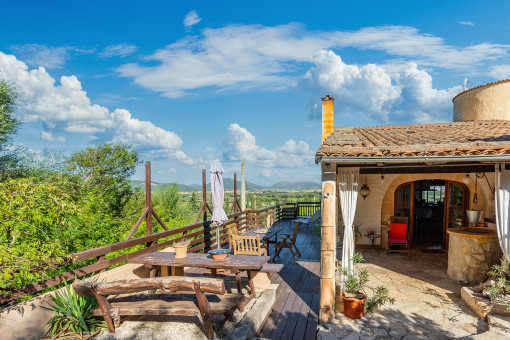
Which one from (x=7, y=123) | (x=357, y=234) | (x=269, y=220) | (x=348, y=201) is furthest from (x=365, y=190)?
(x=7, y=123)

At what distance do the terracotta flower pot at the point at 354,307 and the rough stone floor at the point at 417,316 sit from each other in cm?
8

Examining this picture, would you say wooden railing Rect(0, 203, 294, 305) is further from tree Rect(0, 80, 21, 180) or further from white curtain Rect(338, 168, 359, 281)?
tree Rect(0, 80, 21, 180)

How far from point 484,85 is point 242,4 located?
325 inches

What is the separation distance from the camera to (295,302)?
5191 mm

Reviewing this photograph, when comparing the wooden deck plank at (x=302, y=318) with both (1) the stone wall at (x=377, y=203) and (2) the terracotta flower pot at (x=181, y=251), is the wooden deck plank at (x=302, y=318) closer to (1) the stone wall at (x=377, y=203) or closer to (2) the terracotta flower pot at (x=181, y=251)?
(2) the terracotta flower pot at (x=181, y=251)

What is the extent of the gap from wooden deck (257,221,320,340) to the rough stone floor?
33 cm

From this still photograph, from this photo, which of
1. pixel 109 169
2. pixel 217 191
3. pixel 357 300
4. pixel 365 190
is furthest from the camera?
pixel 109 169

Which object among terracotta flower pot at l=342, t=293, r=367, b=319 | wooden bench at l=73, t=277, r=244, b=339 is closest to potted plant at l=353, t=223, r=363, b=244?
terracotta flower pot at l=342, t=293, r=367, b=319

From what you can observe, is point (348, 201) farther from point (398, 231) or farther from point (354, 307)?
point (398, 231)

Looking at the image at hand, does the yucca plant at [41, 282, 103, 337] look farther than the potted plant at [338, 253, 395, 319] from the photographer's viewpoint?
No

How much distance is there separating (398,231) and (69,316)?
7.43 metres

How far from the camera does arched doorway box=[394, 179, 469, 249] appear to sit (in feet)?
28.6

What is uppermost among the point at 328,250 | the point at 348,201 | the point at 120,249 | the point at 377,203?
the point at 348,201

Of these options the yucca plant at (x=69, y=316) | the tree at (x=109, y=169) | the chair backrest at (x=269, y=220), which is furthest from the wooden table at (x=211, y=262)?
the chair backrest at (x=269, y=220)
